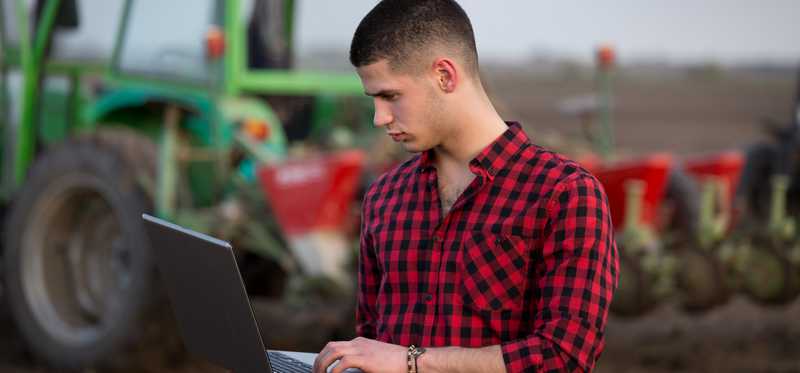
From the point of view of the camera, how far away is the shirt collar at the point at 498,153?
204cm

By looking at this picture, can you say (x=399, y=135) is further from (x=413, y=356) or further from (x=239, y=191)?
(x=239, y=191)

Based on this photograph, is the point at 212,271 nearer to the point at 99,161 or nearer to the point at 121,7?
the point at 99,161

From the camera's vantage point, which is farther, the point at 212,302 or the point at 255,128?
the point at 255,128

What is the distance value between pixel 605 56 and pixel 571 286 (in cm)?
523

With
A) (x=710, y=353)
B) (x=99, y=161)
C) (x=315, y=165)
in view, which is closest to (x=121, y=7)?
(x=99, y=161)

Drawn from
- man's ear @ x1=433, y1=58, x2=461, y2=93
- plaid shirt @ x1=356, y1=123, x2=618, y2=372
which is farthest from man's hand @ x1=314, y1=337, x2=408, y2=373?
man's ear @ x1=433, y1=58, x2=461, y2=93

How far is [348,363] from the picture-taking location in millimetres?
1892

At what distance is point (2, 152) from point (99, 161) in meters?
1.33

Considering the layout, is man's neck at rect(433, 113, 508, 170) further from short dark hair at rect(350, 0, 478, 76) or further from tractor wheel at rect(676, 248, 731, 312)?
tractor wheel at rect(676, 248, 731, 312)

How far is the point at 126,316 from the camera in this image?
5379mm

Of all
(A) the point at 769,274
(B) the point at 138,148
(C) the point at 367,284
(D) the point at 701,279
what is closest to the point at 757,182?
(A) the point at 769,274

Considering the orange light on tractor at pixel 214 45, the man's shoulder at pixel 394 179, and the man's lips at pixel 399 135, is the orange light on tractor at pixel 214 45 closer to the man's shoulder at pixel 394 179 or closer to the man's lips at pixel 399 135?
the man's shoulder at pixel 394 179

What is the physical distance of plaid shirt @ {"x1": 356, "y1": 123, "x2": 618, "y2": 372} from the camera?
1908mm

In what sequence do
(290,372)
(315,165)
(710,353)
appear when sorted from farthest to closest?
(710,353) → (315,165) → (290,372)
